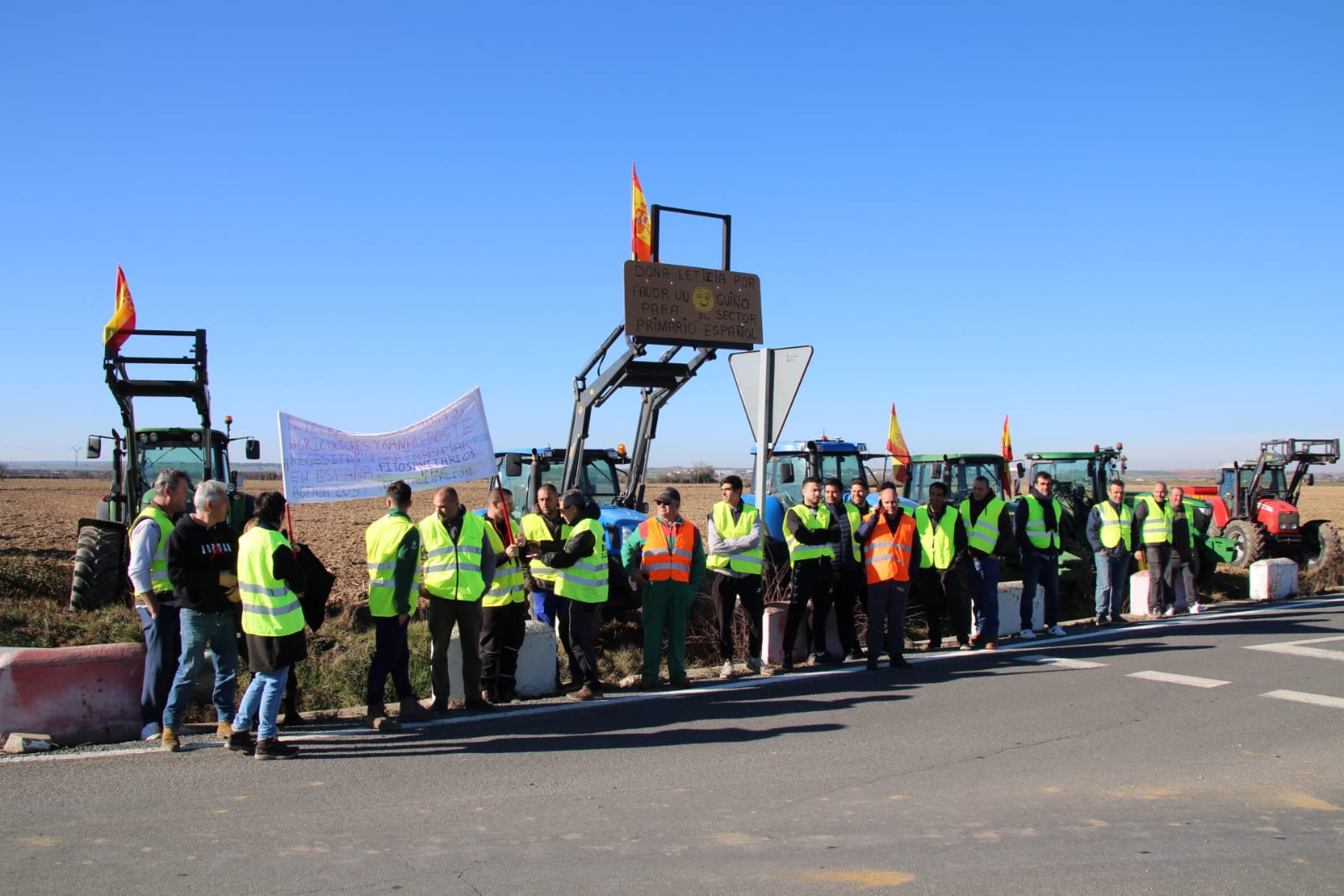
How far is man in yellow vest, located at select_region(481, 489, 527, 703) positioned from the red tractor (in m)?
15.6

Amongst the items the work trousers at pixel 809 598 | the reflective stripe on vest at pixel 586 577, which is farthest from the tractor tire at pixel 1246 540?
the reflective stripe on vest at pixel 586 577

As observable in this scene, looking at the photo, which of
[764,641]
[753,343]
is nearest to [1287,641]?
[764,641]

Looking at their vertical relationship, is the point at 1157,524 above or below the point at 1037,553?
above

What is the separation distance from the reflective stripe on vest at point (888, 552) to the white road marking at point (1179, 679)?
7.04 feet

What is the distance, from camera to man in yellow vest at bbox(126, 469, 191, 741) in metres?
6.60

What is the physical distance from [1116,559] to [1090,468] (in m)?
5.35

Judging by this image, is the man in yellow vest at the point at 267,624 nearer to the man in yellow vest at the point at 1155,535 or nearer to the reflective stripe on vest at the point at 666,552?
the reflective stripe on vest at the point at 666,552

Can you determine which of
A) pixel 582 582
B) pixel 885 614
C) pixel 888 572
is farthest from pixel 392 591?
pixel 885 614

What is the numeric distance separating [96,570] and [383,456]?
4.81 metres

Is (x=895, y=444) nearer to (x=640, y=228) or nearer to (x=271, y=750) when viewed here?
(x=640, y=228)

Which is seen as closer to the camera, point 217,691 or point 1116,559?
A: point 217,691

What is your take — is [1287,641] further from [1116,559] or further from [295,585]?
[295,585]

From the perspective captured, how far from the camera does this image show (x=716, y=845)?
186 inches

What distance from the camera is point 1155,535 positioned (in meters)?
13.4
